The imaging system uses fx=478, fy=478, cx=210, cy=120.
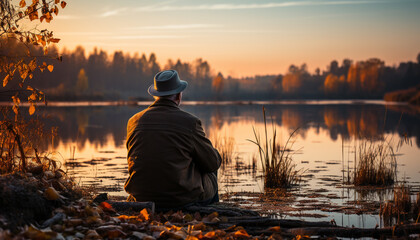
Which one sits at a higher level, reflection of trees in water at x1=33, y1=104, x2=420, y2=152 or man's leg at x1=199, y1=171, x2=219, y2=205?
man's leg at x1=199, y1=171, x2=219, y2=205

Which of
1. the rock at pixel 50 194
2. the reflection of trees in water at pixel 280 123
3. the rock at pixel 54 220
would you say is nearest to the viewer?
the rock at pixel 54 220

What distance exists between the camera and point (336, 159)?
12.0m

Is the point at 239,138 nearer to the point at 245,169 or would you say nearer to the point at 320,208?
the point at 245,169

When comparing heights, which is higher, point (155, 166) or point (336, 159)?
point (155, 166)

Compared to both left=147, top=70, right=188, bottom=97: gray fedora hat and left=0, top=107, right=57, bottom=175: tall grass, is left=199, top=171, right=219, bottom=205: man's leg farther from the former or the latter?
left=0, top=107, right=57, bottom=175: tall grass

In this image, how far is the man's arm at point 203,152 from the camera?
16.3ft

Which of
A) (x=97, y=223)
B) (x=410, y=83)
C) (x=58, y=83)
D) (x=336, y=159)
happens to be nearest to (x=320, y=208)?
(x=97, y=223)

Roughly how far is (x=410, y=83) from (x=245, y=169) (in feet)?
389

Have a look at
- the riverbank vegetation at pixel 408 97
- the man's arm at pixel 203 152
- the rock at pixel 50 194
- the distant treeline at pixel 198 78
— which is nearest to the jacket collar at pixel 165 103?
the man's arm at pixel 203 152

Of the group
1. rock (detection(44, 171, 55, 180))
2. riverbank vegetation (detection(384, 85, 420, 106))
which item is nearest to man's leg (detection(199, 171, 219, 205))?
rock (detection(44, 171, 55, 180))

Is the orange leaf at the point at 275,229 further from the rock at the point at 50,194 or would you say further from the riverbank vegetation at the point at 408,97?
the riverbank vegetation at the point at 408,97

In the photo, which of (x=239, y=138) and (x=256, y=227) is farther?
(x=239, y=138)

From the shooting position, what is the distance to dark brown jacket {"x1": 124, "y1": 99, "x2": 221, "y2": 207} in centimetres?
488

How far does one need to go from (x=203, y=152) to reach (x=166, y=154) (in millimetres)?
399
